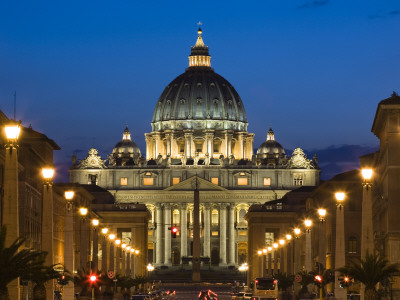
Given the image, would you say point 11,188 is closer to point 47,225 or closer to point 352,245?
point 47,225

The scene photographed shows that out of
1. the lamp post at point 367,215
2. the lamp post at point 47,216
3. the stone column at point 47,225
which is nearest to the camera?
the lamp post at point 367,215

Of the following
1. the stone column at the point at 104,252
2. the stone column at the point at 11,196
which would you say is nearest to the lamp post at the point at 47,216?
the stone column at the point at 11,196

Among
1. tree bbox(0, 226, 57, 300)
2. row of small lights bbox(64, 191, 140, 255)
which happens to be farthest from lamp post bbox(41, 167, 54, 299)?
tree bbox(0, 226, 57, 300)

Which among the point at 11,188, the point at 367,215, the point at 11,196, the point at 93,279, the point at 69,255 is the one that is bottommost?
the point at 93,279

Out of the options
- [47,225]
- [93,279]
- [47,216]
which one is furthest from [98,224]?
[47,225]

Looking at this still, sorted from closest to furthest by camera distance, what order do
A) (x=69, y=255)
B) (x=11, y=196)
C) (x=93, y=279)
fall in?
(x=11, y=196) → (x=69, y=255) → (x=93, y=279)

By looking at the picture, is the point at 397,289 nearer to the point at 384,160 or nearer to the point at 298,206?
the point at 384,160

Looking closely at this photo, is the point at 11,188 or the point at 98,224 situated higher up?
the point at 98,224

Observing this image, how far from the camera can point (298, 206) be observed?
566ft

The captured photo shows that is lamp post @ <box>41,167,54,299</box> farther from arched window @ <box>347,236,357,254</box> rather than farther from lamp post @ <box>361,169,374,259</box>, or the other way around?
arched window @ <box>347,236,357,254</box>

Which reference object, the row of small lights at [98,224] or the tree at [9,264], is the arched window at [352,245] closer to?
the row of small lights at [98,224]

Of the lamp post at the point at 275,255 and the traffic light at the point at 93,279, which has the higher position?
the lamp post at the point at 275,255

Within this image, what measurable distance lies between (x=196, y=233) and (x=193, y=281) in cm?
1794

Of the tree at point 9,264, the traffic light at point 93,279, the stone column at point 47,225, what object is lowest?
the traffic light at point 93,279
